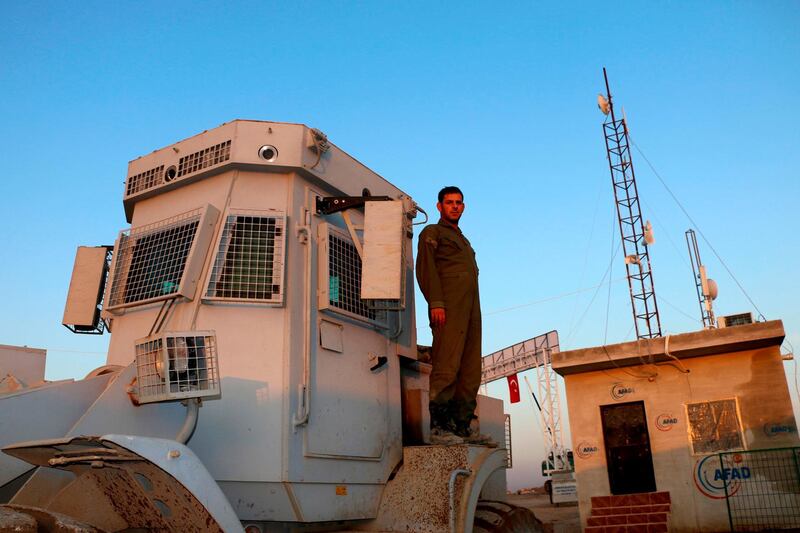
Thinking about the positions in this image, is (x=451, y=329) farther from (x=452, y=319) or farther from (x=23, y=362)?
(x=23, y=362)

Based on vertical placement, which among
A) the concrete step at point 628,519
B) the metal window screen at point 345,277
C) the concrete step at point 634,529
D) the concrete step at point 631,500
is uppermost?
the metal window screen at point 345,277

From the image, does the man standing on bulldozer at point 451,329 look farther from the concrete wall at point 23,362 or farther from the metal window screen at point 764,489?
the metal window screen at point 764,489

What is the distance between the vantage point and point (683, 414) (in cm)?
1384

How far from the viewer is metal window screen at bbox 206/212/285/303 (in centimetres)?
512

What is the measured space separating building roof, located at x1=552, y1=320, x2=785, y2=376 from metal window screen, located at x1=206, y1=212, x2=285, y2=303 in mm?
10447

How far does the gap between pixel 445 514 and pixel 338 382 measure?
1261 mm

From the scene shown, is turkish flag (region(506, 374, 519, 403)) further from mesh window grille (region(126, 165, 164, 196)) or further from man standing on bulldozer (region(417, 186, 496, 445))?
mesh window grille (region(126, 165, 164, 196))

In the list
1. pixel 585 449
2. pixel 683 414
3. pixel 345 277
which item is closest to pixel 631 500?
pixel 585 449

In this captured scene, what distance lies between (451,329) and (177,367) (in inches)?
105

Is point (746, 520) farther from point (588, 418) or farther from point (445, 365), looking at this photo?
point (445, 365)

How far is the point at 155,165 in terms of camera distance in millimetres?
5879

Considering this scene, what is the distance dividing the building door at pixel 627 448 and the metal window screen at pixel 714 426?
919mm

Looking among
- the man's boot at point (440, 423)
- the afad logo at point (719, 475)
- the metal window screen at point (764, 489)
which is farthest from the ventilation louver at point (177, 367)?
the afad logo at point (719, 475)

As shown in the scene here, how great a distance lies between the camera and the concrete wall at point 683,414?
42.4 feet
